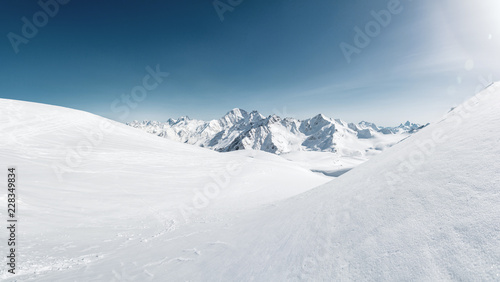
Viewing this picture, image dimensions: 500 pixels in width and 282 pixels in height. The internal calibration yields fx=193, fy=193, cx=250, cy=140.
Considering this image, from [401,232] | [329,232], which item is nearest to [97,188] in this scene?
[329,232]

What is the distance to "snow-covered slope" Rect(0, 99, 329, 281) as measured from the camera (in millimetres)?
8125

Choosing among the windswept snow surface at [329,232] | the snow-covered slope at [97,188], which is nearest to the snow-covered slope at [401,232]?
the windswept snow surface at [329,232]

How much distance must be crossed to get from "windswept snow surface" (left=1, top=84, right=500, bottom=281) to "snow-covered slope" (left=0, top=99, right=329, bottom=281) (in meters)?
0.11

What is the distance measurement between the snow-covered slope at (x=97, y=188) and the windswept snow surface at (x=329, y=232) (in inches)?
4.3

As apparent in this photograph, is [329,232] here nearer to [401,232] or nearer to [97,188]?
[401,232]

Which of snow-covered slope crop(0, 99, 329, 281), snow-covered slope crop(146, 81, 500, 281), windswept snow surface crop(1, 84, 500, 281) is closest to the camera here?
snow-covered slope crop(146, 81, 500, 281)

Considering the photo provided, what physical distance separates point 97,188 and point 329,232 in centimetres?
1582

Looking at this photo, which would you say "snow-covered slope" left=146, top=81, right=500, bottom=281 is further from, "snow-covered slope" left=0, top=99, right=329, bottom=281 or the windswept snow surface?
"snow-covered slope" left=0, top=99, right=329, bottom=281

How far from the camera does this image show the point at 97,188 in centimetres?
1389

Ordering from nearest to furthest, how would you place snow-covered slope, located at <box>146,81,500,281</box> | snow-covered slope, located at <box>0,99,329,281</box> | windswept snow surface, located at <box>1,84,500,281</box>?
snow-covered slope, located at <box>146,81,500,281</box>
windswept snow surface, located at <box>1,84,500,281</box>
snow-covered slope, located at <box>0,99,329,281</box>

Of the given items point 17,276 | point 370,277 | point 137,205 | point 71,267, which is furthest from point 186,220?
point 370,277

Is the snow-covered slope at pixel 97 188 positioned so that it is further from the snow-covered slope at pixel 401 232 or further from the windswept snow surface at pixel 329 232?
the snow-covered slope at pixel 401 232

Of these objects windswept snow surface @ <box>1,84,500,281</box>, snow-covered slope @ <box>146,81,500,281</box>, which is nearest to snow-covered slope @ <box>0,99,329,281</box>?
windswept snow surface @ <box>1,84,500,281</box>

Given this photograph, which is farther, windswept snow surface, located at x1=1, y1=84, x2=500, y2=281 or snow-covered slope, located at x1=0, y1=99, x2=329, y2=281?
snow-covered slope, located at x1=0, y1=99, x2=329, y2=281
